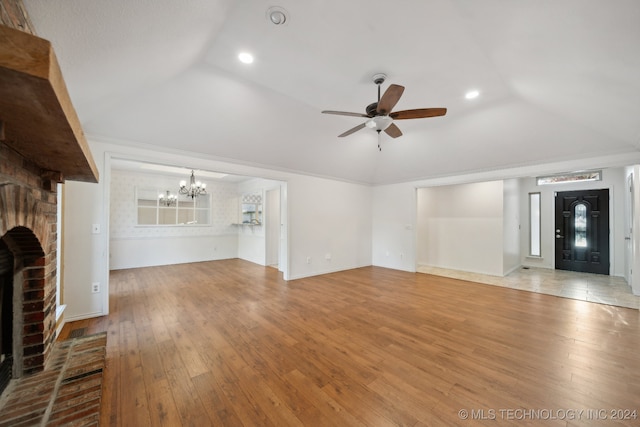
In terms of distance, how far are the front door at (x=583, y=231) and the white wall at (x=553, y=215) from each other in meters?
0.09

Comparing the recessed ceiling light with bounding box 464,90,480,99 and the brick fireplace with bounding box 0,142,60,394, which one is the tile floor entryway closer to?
the recessed ceiling light with bounding box 464,90,480,99

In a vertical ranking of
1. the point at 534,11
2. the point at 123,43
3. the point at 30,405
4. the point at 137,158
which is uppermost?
the point at 534,11

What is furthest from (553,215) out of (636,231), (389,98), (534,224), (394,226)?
(389,98)

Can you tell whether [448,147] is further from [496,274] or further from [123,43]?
[123,43]

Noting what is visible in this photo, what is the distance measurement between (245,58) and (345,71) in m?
1.14

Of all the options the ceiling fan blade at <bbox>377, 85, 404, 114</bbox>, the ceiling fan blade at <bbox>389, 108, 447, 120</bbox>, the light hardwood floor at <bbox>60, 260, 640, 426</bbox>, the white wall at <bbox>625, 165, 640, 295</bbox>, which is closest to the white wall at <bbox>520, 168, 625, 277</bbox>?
the white wall at <bbox>625, 165, 640, 295</bbox>

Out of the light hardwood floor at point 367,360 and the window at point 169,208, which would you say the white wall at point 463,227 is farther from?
the window at point 169,208

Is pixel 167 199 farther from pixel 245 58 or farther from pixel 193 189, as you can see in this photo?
pixel 245 58

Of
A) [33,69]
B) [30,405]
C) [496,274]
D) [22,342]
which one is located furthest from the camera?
[496,274]

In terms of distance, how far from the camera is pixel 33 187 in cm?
147

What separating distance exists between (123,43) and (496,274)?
716 cm

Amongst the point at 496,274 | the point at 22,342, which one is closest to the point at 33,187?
the point at 22,342

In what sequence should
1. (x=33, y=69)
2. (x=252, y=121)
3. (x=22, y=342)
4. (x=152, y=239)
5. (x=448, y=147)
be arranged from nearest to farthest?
(x=33, y=69), (x=22, y=342), (x=252, y=121), (x=448, y=147), (x=152, y=239)

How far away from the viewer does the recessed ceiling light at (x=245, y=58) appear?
2.57 metres
